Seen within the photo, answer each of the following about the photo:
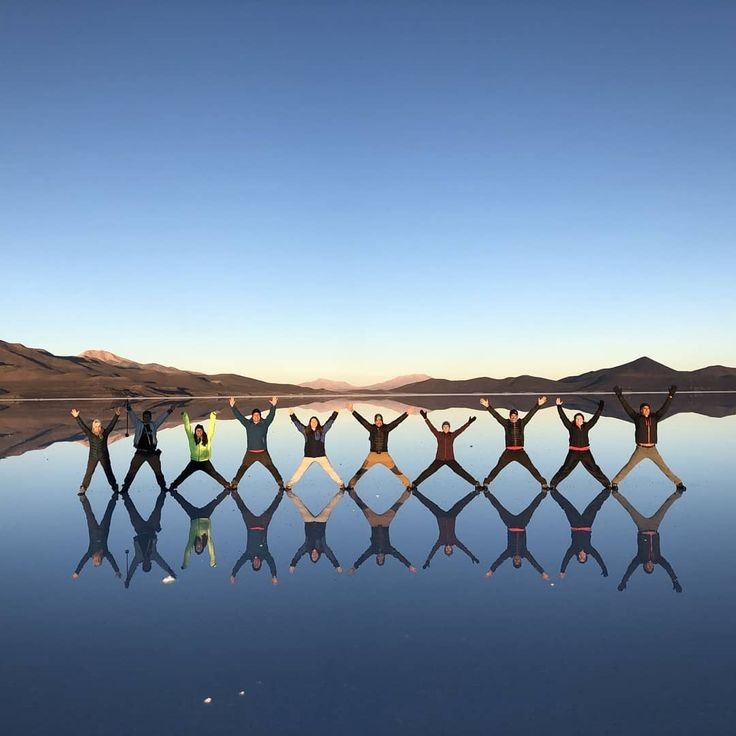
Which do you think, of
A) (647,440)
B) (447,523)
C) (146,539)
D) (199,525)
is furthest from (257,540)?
(647,440)

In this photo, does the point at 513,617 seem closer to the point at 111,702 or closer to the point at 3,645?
the point at 111,702

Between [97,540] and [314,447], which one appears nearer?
[97,540]

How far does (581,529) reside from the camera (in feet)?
34.5

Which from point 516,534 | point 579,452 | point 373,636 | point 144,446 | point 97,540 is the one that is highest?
point 579,452

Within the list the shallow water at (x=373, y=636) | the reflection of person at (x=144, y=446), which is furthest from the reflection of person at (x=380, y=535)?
the reflection of person at (x=144, y=446)

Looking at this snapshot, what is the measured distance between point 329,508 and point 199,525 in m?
2.67

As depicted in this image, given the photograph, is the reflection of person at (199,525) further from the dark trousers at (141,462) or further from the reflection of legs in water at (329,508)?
the reflection of legs in water at (329,508)

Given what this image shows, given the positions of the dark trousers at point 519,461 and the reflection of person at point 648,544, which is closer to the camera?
the reflection of person at point 648,544

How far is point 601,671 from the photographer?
212 inches

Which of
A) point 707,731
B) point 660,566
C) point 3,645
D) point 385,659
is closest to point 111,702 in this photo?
point 3,645

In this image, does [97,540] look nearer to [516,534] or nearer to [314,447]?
[314,447]

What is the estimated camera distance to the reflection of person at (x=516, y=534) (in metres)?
8.55

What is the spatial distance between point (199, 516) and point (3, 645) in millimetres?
5932

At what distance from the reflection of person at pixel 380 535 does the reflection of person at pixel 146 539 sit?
2.76 metres
